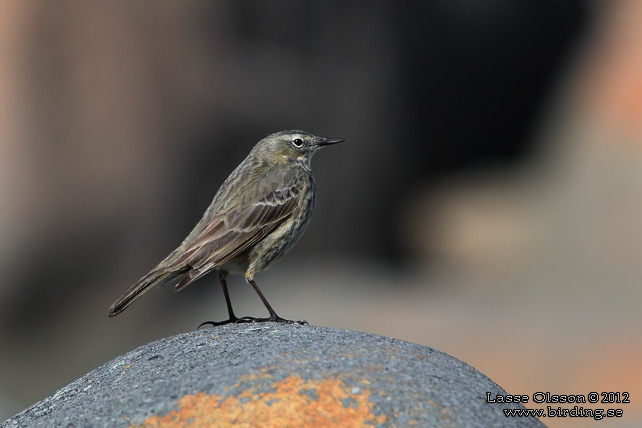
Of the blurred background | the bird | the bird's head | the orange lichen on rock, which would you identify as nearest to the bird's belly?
the bird

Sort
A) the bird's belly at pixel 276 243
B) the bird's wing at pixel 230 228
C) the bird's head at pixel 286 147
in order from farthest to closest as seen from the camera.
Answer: the bird's head at pixel 286 147
the bird's belly at pixel 276 243
the bird's wing at pixel 230 228

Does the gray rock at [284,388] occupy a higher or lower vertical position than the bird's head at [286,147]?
lower

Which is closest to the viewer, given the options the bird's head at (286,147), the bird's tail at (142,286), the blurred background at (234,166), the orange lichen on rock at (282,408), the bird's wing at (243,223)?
the orange lichen on rock at (282,408)

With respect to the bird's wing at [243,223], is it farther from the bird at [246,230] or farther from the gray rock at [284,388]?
the gray rock at [284,388]

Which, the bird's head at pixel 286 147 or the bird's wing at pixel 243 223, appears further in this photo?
the bird's head at pixel 286 147

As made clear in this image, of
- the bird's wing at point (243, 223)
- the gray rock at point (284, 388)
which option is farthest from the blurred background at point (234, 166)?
the gray rock at point (284, 388)

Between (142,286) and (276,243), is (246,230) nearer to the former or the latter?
(276,243)

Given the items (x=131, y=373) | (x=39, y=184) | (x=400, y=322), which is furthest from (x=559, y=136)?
(x=131, y=373)

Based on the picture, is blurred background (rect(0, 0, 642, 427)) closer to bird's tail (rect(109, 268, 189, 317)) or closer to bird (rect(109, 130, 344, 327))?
bird (rect(109, 130, 344, 327))
